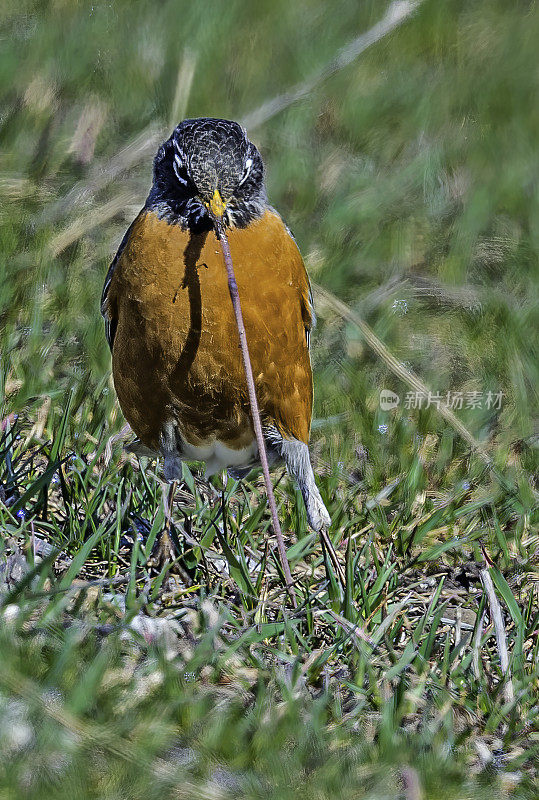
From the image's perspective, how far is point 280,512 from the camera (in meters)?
3.90

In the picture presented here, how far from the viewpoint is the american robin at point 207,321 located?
3295mm

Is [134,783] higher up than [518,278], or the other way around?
[518,278]

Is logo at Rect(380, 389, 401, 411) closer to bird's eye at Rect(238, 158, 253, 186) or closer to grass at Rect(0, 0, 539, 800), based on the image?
grass at Rect(0, 0, 539, 800)

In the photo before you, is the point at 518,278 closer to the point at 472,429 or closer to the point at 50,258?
the point at 472,429

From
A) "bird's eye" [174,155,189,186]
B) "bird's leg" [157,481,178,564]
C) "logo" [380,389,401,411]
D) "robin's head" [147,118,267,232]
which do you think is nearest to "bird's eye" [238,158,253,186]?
"robin's head" [147,118,267,232]

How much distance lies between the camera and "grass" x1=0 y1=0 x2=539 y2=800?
2.59 metres

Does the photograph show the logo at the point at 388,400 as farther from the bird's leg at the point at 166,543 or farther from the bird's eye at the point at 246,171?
the bird's eye at the point at 246,171

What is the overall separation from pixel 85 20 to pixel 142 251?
2.97 meters

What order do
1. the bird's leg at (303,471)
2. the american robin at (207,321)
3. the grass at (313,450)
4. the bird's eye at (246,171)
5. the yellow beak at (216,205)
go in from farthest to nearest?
the bird's leg at (303,471)
the american robin at (207,321)
the bird's eye at (246,171)
the yellow beak at (216,205)
the grass at (313,450)

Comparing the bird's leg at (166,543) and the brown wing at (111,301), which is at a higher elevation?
the brown wing at (111,301)

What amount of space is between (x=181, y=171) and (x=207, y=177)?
200 millimetres

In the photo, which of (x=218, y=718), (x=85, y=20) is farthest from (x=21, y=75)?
(x=218, y=718)

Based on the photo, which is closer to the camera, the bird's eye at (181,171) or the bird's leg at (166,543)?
the bird's eye at (181,171)

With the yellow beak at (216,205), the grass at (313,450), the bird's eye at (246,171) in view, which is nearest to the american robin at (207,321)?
the bird's eye at (246,171)
